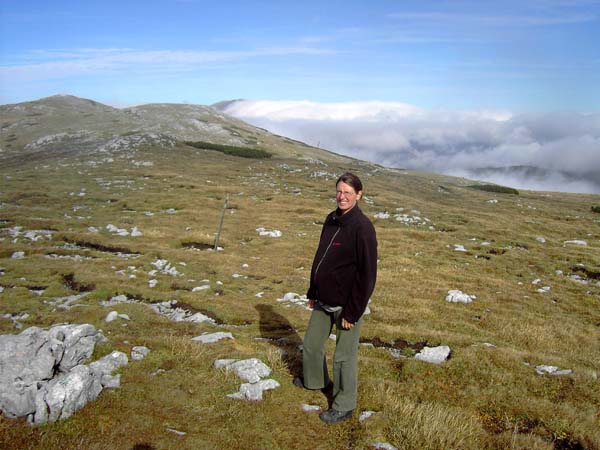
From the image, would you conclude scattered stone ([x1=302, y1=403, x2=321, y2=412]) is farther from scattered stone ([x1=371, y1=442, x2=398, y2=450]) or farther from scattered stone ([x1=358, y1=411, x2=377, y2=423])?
scattered stone ([x1=371, y1=442, x2=398, y2=450])

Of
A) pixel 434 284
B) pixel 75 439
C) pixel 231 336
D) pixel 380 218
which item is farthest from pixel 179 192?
pixel 75 439

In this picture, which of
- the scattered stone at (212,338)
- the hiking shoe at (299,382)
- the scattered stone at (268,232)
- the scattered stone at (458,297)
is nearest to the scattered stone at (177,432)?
the hiking shoe at (299,382)

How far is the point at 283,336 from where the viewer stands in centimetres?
1519

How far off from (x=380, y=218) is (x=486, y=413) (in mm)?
42166

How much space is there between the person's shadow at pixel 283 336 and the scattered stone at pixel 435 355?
386 cm

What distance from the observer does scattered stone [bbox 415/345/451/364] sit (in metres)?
12.2

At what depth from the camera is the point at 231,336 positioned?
43.4 feet

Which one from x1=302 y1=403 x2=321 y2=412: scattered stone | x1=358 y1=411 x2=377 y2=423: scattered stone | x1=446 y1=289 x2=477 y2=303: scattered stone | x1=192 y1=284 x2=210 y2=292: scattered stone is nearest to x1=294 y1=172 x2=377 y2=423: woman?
x1=358 y1=411 x2=377 y2=423: scattered stone

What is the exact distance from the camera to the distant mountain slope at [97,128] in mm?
93625

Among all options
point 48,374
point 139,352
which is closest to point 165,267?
point 139,352

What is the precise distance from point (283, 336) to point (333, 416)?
24.6 ft

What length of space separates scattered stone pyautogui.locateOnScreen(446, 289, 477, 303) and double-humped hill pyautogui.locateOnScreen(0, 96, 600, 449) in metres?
0.16

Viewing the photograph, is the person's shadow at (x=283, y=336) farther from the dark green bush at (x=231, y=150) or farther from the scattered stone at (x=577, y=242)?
the dark green bush at (x=231, y=150)

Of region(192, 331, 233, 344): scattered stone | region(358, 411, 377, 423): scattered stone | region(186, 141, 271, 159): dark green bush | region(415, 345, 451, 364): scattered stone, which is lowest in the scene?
region(192, 331, 233, 344): scattered stone
